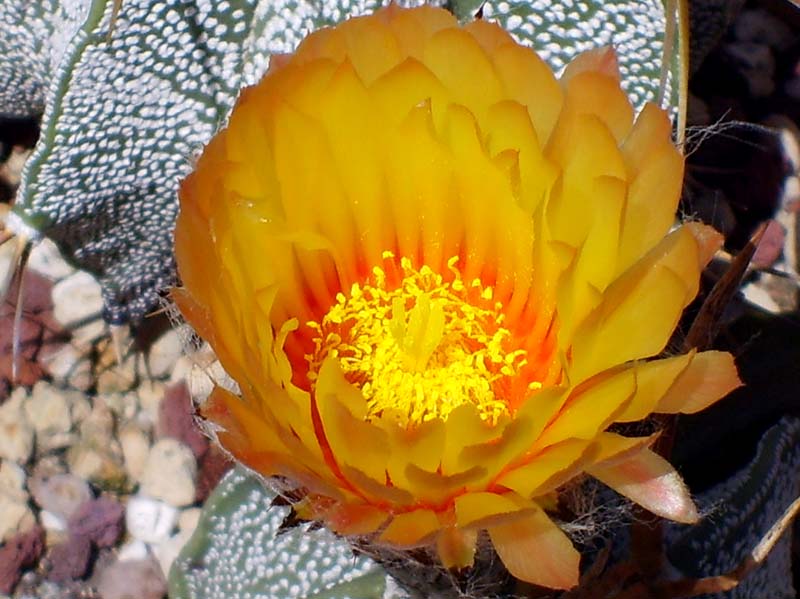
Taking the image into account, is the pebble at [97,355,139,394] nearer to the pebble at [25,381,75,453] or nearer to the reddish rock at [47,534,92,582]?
the pebble at [25,381,75,453]

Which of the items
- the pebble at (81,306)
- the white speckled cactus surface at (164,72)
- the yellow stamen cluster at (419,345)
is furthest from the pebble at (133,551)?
the yellow stamen cluster at (419,345)

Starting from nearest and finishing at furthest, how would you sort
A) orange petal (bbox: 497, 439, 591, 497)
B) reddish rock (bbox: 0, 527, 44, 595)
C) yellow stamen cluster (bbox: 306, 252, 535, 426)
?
orange petal (bbox: 497, 439, 591, 497) → yellow stamen cluster (bbox: 306, 252, 535, 426) → reddish rock (bbox: 0, 527, 44, 595)

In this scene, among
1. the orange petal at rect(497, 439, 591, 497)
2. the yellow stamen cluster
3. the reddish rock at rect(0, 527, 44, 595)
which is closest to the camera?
the orange petal at rect(497, 439, 591, 497)

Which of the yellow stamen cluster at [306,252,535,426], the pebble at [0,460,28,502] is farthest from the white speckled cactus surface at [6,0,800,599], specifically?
the pebble at [0,460,28,502]

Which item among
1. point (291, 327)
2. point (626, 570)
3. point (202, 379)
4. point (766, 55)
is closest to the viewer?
point (291, 327)

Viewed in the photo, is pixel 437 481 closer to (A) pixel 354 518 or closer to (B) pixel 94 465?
(A) pixel 354 518

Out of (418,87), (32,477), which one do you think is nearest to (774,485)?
(418,87)

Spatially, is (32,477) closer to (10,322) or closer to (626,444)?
(10,322)
